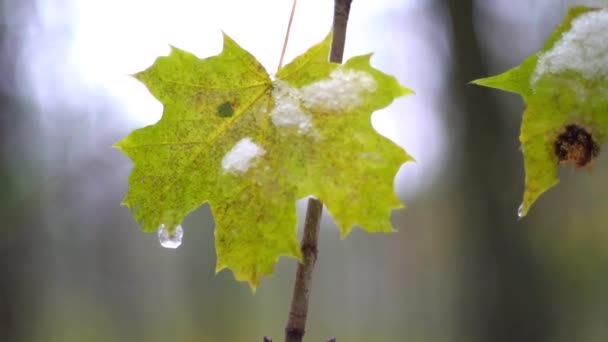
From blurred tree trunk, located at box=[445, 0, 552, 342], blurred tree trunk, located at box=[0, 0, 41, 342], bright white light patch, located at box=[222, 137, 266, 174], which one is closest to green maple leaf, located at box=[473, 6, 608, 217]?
bright white light patch, located at box=[222, 137, 266, 174]

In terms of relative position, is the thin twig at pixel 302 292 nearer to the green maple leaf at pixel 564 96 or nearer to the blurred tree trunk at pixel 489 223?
the green maple leaf at pixel 564 96

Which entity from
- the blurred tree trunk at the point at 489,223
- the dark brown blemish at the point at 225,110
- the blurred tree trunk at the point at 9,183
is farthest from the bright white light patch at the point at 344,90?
the blurred tree trunk at the point at 9,183

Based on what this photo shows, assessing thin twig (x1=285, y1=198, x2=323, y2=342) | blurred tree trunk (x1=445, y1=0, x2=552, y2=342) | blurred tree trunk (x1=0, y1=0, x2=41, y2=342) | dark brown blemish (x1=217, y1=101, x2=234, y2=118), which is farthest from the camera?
blurred tree trunk (x1=0, y1=0, x2=41, y2=342)

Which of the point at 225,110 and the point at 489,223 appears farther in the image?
the point at 489,223

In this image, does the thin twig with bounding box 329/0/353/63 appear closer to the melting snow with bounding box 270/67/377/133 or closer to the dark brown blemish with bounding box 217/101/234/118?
the melting snow with bounding box 270/67/377/133

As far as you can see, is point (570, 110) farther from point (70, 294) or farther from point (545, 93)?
point (70, 294)

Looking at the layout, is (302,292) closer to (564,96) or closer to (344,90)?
(344,90)

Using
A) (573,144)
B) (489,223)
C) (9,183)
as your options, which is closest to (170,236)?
(573,144)
